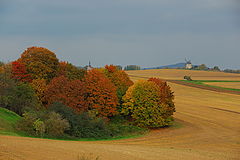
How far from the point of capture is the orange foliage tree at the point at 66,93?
4241 centimetres

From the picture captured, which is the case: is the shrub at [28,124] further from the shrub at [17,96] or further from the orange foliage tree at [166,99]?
the orange foliage tree at [166,99]

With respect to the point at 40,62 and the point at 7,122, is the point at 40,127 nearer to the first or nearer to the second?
the point at 7,122

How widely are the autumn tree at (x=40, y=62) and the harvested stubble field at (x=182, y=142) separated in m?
18.3

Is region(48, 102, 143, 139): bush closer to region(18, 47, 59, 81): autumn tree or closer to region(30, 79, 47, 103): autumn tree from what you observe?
region(30, 79, 47, 103): autumn tree

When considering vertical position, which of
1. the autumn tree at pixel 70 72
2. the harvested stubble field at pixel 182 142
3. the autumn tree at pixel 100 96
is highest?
the autumn tree at pixel 70 72

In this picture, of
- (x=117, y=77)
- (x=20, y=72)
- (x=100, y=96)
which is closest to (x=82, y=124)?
(x=100, y=96)

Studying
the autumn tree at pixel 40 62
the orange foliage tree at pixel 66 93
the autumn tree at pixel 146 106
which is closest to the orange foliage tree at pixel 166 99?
the autumn tree at pixel 146 106

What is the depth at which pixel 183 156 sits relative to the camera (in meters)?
22.8

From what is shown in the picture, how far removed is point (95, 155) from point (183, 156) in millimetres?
7334

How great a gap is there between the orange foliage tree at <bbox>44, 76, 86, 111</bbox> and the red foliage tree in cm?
435

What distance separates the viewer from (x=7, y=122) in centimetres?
3155

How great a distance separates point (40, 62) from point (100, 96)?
1101cm

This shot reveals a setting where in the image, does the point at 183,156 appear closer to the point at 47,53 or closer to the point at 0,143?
the point at 0,143

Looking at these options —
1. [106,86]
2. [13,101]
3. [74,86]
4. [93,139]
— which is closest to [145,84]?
[106,86]
